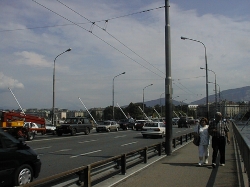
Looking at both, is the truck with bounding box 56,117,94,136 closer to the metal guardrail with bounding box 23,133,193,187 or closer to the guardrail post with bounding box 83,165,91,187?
the metal guardrail with bounding box 23,133,193,187

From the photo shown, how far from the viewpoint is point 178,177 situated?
9.50 m

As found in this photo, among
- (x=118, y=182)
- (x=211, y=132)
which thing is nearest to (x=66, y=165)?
(x=118, y=182)

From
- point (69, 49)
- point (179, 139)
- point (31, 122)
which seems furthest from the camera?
point (69, 49)

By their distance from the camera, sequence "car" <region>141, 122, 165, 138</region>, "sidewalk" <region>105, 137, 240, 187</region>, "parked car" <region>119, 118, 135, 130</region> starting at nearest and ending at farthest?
1. "sidewalk" <region>105, 137, 240, 187</region>
2. "car" <region>141, 122, 165, 138</region>
3. "parked car" <region>119, 118, 135, 130</region>

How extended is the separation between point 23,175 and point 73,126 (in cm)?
2593

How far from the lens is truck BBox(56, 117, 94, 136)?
33625 mm

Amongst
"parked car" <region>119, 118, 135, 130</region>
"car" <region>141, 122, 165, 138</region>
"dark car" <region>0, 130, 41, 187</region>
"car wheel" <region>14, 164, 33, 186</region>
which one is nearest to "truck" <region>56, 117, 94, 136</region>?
"car" <region>141, 122, 165, 138</region>

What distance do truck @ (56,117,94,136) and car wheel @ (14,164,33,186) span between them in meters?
25.3

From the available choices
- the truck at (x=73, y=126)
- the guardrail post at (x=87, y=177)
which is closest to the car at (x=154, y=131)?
the truck at (x=73, y=126)

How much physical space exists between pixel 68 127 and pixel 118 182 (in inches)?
997

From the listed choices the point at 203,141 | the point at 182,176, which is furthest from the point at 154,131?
the point at 182,176

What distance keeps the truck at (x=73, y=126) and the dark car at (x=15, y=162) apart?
25147 mm

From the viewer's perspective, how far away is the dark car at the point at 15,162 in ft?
24.6

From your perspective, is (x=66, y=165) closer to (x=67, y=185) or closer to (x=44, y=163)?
(x=44, y=163)
